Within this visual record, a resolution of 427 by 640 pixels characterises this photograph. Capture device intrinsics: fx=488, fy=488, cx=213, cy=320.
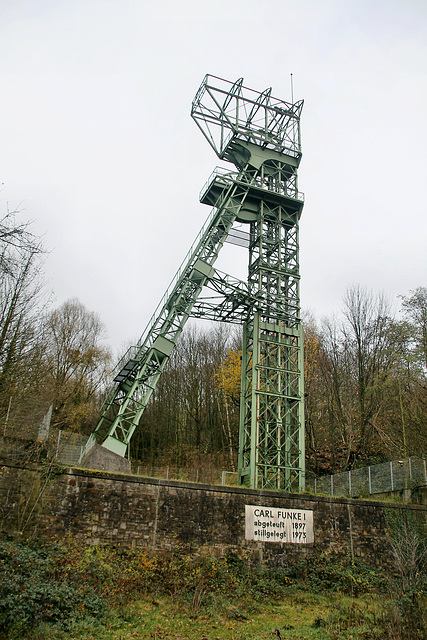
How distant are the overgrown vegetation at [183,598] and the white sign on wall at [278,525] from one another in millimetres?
846

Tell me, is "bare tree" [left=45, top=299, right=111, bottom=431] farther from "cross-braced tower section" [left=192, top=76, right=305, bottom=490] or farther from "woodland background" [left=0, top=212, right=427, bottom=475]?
"cross-braced tower section" [left=192, top=76, right=305, bottom=490]

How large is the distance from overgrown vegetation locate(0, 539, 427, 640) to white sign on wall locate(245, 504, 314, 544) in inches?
33.3

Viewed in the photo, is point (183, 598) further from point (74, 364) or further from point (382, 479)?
point (74, 364)

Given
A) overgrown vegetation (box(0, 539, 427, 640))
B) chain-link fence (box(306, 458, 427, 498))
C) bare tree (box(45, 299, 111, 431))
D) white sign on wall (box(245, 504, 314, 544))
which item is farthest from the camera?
bare tree (box(45, 299, 111, 431))

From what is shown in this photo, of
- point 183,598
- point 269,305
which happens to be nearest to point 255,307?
point 269,305

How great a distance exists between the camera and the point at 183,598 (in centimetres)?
1223

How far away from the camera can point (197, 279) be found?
68.6ft

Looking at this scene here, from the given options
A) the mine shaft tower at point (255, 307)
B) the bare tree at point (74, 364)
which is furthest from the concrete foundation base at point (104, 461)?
the bare tree at point (74, 364)

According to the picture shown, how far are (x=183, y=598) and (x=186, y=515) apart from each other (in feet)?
10.1

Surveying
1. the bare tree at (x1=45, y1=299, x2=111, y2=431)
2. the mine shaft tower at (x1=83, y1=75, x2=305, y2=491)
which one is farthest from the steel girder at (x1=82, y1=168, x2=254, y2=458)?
the bare tree at (x1=45, y1=299, x2=111, y2=431)

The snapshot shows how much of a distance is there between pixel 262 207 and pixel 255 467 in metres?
11.7

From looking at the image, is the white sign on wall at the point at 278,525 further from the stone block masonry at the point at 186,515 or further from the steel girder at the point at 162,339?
the steel girder at the point at 162,339

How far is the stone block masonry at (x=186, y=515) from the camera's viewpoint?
534 inches

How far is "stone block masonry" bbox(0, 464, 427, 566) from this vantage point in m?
13.6
